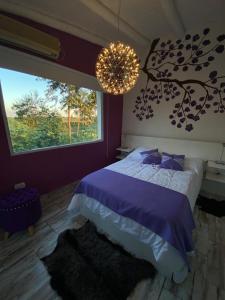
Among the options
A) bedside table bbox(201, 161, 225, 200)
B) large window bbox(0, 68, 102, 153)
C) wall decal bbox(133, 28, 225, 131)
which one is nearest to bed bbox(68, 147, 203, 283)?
bedside table bbox(201, 161, 225, 200)

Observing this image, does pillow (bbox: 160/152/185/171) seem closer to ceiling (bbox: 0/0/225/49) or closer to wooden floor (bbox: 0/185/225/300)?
wooden floor (bbox: 0/185/225/300)

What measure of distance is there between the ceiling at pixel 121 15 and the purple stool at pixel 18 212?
2.27 m

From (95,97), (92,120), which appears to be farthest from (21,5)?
(92,120)

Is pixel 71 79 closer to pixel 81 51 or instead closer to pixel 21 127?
pixel 81 51

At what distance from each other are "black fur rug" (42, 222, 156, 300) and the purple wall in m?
1.15

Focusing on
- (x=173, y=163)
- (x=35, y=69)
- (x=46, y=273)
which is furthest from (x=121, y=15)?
(x=46, y=273)

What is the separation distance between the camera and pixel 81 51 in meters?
2.68

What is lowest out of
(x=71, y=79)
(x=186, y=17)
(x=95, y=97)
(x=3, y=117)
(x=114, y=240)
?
(x=114, y=240)

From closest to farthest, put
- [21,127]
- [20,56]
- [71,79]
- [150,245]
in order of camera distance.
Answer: [150,245]
[20,56]
[21,127]
[71,79]

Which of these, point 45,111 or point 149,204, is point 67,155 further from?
point 149,204

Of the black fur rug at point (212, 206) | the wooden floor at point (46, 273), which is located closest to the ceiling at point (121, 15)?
the wooden floor at point (46, 273)

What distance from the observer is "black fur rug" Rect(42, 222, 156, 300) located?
1.24 m

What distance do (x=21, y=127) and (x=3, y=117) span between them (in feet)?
1.02

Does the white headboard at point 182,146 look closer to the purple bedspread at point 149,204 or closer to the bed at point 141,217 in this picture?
the bed at point 141,217
